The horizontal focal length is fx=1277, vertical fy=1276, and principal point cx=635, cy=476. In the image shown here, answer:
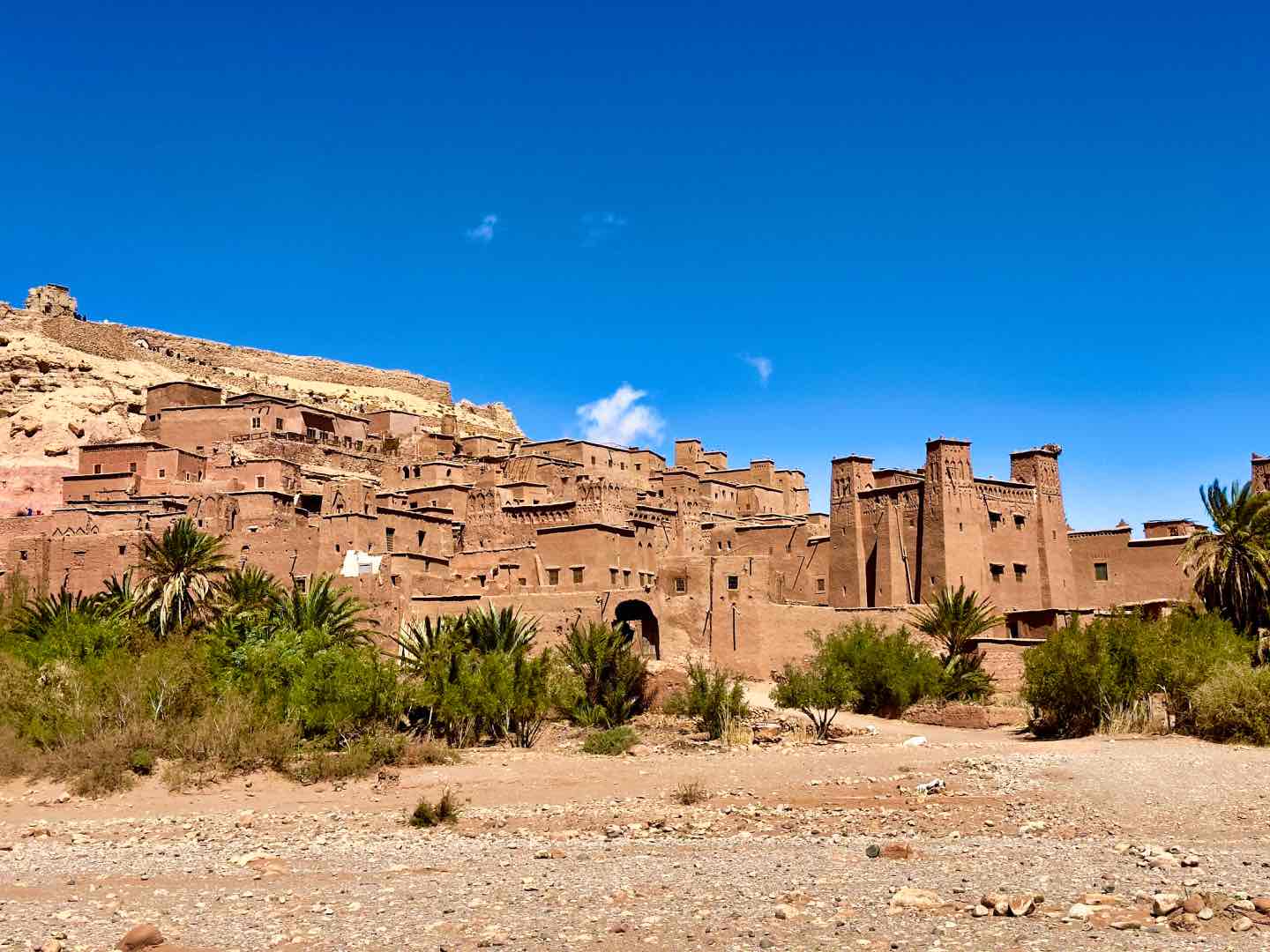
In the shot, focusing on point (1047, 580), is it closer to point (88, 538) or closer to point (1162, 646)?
point (1162, 646)

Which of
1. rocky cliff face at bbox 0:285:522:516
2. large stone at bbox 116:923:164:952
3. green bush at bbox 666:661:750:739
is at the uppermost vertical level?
rocky cliff face at bbox 0:285:522:516

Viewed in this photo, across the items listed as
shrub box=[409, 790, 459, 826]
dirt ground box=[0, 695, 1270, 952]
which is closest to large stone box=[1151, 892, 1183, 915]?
dirt ground box=[0, 695, 1270, 952]

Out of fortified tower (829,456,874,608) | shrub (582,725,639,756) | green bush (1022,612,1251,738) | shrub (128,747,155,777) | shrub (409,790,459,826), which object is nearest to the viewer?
shrub (409,790,459,826)

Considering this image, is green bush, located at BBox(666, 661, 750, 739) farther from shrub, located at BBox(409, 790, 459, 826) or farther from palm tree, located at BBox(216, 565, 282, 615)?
palm tree, located at BBox(216, 565, 282, 615)

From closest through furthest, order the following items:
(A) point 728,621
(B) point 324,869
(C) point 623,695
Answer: (B) point 324,869 → (C) point 623,695 → (A) point 728,621

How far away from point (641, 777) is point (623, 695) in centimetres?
681

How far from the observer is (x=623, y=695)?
29.6 meters

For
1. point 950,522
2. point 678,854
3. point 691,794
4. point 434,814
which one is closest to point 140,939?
point 678,854

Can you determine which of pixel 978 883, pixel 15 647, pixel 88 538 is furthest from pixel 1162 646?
pixel 88 538

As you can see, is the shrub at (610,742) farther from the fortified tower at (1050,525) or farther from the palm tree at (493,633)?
the fortified tower at (1050,525)

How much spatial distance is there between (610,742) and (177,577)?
40.7ft

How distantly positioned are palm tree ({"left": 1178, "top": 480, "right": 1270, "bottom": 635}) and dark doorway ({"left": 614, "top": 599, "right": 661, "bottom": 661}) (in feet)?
43.8

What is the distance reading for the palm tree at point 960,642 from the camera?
31.6 metres

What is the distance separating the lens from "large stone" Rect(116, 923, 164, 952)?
40.3ft
